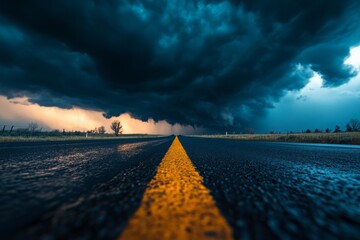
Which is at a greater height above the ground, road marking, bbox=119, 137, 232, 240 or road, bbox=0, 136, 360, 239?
road marking, bbox=119, 137, 232, 240

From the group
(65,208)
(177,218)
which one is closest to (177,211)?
(177,218)

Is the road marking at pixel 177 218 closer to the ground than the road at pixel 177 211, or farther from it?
farther from it

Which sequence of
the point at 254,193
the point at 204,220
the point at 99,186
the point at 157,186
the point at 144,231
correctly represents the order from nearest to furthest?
the point at 144,231 → the point at 204,220 → the point at 254,193 → the point at 157,186 → the point at 99,186

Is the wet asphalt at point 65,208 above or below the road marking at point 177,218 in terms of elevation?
below

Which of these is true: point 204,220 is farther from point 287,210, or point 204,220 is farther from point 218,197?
point 287,210

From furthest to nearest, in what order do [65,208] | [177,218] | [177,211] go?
1. [65,208]
2. [177,211]
3. [177,218]

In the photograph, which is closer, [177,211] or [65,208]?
[177,211]

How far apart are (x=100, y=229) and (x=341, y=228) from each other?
5.20 ft

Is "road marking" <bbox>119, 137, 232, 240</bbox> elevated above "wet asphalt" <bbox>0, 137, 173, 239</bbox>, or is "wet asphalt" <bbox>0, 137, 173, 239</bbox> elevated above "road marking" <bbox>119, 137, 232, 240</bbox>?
"road marking" <bbox>119, 137, 232, 240</bbox>

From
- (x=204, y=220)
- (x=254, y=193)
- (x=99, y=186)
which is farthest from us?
(x=99, y=186)

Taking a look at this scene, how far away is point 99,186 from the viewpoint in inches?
82.4

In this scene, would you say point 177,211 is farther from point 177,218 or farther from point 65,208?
point 65,208

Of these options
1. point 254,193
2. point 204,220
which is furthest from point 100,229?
point 254,193

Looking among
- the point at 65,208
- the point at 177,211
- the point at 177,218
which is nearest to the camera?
the point at 177,218
